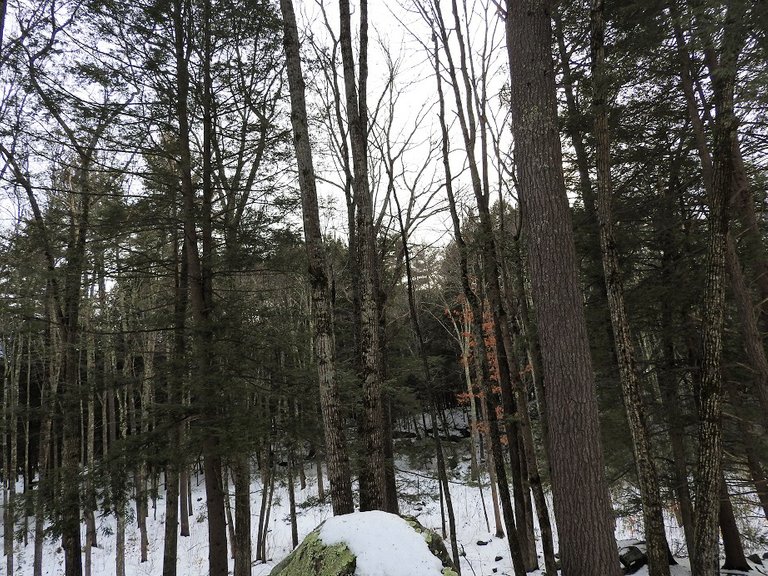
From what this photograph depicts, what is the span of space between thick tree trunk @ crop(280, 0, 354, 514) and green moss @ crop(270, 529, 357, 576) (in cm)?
236

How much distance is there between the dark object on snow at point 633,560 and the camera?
8.31 m

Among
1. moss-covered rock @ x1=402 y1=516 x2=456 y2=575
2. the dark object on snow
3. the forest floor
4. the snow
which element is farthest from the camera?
the forest floor

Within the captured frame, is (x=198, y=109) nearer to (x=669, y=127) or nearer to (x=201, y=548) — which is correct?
(x=669, y=127)

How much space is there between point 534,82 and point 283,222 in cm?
443

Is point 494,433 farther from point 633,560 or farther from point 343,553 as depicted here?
point 343,553

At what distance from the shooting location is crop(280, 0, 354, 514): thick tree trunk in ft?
16.5

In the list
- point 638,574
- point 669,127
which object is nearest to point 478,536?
point 638,574

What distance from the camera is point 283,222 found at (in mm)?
6992

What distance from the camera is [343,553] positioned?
2314 millimetres

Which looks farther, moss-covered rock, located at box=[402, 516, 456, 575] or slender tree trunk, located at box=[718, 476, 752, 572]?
slender tree trunk, located at box=[718, 476, 752, 572]

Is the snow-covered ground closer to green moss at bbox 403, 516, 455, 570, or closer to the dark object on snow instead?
the dark object on snow

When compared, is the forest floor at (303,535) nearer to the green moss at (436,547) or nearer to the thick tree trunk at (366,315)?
the thick tree trunk at (366,315)

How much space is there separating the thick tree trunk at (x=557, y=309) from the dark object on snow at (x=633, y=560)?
664 cm

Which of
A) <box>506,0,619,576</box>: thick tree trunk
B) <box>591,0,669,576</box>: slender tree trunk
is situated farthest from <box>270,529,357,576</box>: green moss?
<box>591,0,669,576</box>: slender tree trunk
